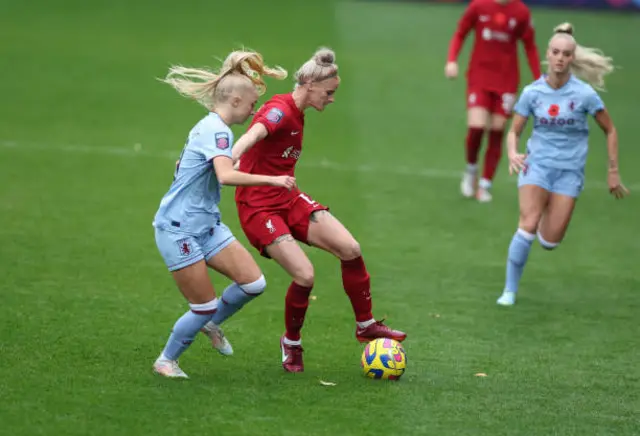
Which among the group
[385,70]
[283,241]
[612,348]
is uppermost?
[283,241]

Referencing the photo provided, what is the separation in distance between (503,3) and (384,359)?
295 inches

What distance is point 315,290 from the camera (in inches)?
411

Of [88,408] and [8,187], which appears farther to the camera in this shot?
[8,187]

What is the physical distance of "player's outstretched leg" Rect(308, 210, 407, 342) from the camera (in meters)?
8.26

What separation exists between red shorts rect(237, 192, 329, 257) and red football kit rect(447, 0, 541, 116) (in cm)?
637

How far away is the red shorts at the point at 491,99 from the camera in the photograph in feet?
47.2

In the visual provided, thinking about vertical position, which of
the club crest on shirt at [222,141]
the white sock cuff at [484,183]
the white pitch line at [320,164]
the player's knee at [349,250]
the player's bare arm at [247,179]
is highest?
the club crest on shirt at [222,141]

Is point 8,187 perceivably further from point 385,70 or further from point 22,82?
point 385,70

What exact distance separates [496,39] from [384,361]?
739 centimetres

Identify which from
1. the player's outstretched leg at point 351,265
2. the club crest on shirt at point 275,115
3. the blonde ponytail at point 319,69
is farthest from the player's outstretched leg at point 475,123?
the club crest on shirt at point 275,115

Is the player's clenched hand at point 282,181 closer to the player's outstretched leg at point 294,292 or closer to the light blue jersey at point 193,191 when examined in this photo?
the light blue jersey at point 193,191

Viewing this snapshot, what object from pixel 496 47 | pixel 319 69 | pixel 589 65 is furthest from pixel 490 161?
pixel 319 69

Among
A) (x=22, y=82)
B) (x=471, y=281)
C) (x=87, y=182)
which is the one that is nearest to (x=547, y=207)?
(x=471, y=281)

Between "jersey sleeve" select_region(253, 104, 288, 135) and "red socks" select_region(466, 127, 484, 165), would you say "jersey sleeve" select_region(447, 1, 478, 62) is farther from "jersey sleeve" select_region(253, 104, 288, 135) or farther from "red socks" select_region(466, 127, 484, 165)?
"jersey sleeve" select_region(253, 104, 288, 135)
